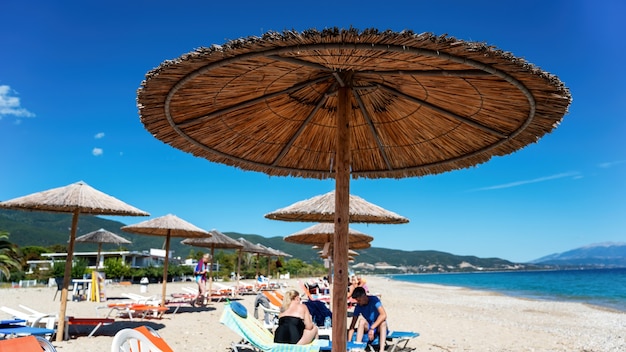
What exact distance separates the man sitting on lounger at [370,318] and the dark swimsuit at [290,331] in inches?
31.9

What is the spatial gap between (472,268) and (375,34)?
198 m

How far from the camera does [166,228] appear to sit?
9914 millimetres

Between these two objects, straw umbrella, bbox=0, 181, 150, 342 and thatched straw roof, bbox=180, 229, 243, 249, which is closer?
straw umbrella, bbox=0, 181, 150, 342

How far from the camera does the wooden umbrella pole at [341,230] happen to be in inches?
99.3

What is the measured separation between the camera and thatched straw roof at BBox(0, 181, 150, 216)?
19.9 ft

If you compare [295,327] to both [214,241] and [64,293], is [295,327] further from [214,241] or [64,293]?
[214,241]

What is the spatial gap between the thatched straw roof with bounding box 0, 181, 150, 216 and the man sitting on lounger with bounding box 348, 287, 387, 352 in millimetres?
3737

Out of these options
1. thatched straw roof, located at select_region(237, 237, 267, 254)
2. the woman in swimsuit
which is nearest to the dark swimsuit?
the woman in swimsuit

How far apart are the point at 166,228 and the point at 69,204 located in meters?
3.98

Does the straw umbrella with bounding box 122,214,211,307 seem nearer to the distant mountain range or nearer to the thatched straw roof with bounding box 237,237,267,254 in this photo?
the thatched straw roof with bounding box 237,237,267,254

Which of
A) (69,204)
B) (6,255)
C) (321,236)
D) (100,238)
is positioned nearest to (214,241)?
(321,236)

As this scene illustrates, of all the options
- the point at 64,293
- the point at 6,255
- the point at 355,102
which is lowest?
the point at 64,293

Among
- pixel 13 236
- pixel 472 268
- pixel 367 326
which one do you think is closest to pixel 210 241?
pixel 367 326

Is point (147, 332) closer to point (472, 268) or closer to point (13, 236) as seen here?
point (13, 236)
